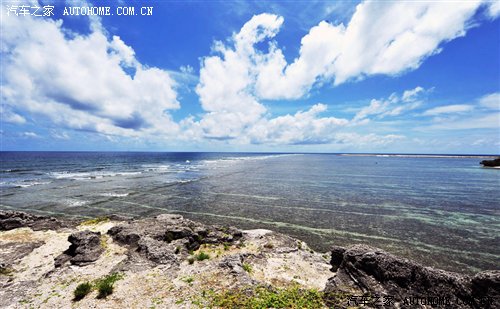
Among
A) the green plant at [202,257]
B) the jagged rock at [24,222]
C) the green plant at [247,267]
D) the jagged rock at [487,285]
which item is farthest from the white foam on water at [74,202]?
the jagged rock at [487,285]

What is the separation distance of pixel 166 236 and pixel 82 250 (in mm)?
5961

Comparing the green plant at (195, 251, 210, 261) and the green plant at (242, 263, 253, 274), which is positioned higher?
the green plant at (195, 251, 210, 261)

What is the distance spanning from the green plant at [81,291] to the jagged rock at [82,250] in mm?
4261

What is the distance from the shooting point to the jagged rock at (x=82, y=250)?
16.1 meters

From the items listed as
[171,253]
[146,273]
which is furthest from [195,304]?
[171,253]

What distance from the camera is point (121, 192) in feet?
155

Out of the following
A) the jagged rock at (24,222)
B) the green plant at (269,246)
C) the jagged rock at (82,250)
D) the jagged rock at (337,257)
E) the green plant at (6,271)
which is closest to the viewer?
the green plant at (6,271)

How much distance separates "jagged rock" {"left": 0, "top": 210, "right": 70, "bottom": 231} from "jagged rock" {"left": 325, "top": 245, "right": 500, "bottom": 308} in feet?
91.7

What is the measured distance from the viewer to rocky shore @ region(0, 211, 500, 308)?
37.0 ft

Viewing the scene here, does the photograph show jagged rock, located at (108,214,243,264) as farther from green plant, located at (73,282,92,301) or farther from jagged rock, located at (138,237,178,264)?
green plant, located at (73,282,92,301)

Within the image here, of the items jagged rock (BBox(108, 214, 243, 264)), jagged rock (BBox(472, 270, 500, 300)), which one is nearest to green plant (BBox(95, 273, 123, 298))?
jagged rock (BBox(108, 214, 243, 264))

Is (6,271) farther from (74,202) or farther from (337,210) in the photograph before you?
(337,210)

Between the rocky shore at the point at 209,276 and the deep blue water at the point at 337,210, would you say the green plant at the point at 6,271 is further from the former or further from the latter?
the deep blue water at the point at 337,210

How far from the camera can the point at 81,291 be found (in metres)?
11.9
